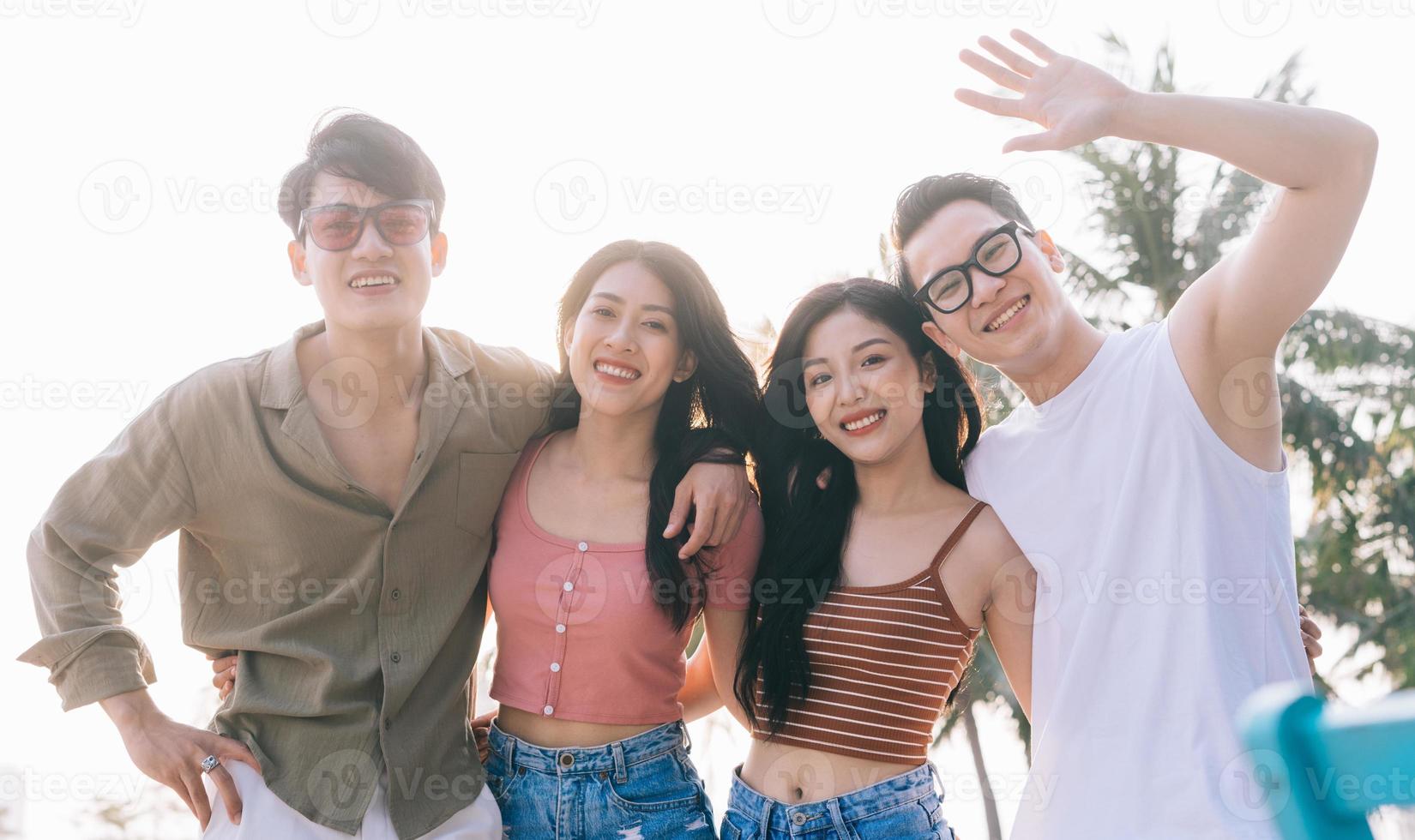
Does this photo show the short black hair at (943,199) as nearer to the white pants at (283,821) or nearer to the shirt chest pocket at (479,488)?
the shirt chest pocket at (479,488)

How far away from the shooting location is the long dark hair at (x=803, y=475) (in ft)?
11.8

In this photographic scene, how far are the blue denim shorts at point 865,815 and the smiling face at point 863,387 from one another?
1058mm

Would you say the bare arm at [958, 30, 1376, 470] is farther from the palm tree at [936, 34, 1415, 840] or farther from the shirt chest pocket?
the palm tree at [936, 34, 1415, 840]

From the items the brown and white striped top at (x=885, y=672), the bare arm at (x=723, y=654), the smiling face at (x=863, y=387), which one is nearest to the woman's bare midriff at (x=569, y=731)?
the bare arm at (x=723, y=654)

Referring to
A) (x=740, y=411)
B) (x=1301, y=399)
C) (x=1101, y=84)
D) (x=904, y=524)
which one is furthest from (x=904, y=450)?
(x=1301, y=399)

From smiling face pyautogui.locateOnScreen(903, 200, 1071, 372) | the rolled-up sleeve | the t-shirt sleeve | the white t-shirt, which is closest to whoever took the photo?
the white t-shirt

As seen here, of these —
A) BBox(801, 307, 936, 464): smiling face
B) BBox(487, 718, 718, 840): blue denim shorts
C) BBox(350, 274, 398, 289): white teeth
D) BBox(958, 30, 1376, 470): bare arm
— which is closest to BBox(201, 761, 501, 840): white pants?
BBox(487, 718, 718, 840): blue denim shorts

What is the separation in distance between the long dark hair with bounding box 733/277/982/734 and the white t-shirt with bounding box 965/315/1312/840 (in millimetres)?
727

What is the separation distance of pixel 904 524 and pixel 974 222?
103cm

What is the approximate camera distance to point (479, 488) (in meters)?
3.74

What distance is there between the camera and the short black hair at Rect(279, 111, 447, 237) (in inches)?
143

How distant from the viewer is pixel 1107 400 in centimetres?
321

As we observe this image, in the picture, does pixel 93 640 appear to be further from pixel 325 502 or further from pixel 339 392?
pixel 339 392

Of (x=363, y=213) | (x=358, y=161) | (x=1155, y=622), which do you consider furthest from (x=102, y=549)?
(x=1155, y=622)
